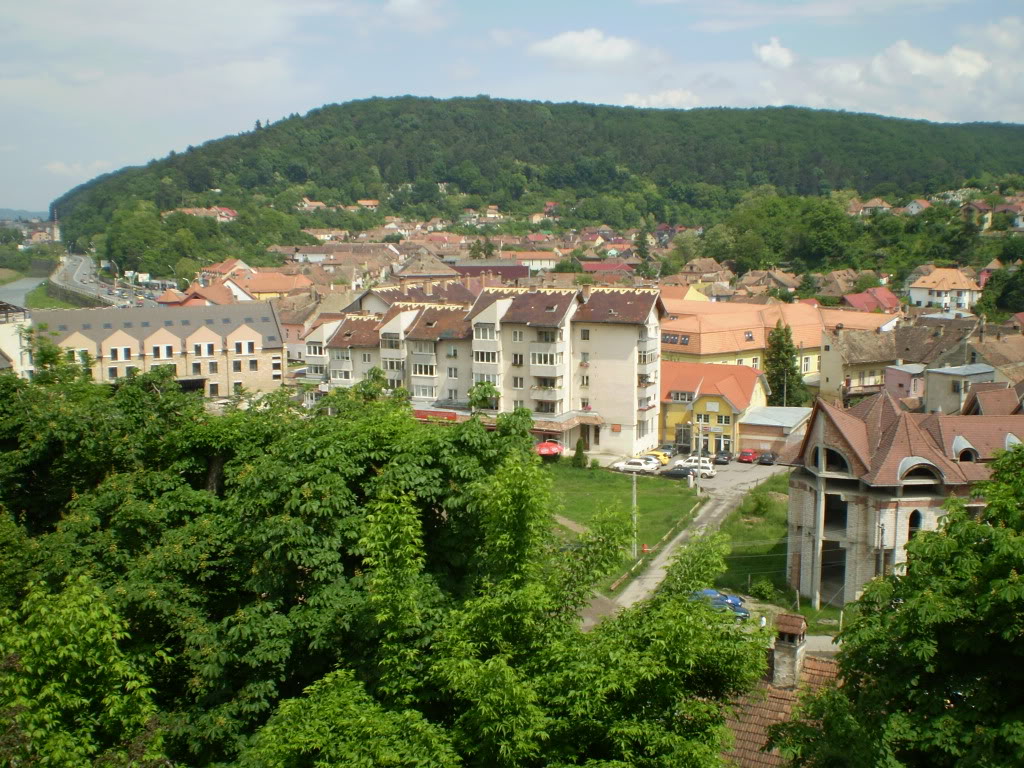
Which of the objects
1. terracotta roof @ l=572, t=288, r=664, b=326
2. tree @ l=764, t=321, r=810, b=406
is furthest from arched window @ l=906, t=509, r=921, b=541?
tree @ l=764, t=321, r=810, b=406

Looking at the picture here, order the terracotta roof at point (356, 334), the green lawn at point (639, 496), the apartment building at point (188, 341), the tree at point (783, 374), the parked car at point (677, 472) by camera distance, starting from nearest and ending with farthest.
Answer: the green lawn at point (639, 496)
the parked car at point (677, 472)
the tree at point (783, 374)
the terracotta roof at point (356, 334)
the apartment building at point (188, 341)

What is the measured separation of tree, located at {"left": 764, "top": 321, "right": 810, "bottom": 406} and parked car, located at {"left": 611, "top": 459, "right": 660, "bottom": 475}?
8.95 m

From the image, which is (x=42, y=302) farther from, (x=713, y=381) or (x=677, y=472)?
(x=677, y=472)

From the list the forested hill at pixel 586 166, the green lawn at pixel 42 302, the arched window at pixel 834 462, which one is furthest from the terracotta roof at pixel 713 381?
the forested hill at pixel 586 166

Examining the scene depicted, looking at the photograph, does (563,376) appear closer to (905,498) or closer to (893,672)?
(905,498)

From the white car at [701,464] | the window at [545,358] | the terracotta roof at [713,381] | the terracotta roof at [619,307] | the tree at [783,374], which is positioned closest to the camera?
the white car at [701,464]

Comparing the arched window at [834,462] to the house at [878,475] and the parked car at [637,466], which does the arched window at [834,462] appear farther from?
the parked car at [637,466]

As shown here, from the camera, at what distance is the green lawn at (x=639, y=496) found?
30766 mm

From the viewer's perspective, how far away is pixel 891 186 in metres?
152

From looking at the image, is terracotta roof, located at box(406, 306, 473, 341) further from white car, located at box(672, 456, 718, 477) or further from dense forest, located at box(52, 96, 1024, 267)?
dense forest, located at box(52, 96, 1024, 267)

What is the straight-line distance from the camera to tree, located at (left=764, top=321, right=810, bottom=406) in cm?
4412

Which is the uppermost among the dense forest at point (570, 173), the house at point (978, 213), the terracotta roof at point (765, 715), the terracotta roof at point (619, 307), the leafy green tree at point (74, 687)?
the dense forest at point (570, 173)

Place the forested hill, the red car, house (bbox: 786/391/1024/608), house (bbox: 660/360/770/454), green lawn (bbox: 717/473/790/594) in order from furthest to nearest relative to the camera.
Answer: the forested hill → house (bbox: 660/360/770/454) → the red car → green lawn (bbox: 717/473/790/594) → house (bbox: 786/391/1024/608)

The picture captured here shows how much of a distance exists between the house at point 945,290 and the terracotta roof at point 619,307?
39686mm
